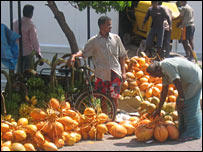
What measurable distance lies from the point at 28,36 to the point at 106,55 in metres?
2.24

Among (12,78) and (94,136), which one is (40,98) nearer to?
(12,78)

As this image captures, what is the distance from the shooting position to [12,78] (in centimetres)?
686

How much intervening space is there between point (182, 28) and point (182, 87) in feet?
22.3

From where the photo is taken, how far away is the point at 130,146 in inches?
217

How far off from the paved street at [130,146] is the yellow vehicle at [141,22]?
6.94 meters

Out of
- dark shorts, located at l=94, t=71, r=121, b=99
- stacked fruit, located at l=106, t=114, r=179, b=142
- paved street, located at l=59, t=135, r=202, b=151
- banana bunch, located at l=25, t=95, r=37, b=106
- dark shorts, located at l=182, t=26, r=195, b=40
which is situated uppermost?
dark shorts, located at l=182, t=26, r=195, b=40

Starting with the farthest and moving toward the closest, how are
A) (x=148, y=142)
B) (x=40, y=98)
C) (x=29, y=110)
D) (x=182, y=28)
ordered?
(x=182, y=28)
(x=40, y=98)
(x=29, y=110)
(x=148, y=142)

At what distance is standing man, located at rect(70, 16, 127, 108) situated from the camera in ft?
20.4

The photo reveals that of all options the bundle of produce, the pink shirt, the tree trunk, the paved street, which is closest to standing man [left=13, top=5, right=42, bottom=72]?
the pink shirt

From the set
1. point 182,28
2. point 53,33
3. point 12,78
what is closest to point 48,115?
point 12,78

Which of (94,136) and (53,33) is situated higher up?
(53,33)

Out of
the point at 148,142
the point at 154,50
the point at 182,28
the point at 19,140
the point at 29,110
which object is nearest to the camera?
the point at 19,140

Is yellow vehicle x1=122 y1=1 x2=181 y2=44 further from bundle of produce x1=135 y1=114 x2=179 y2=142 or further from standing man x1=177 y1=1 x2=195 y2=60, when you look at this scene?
bundle of produce x1=135 y1=114 x2=179 y2=142

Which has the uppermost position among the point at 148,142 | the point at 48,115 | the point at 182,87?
the point at 182,87
